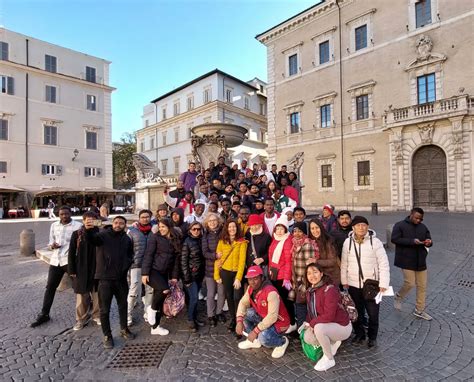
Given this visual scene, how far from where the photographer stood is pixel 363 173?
28.3 meters

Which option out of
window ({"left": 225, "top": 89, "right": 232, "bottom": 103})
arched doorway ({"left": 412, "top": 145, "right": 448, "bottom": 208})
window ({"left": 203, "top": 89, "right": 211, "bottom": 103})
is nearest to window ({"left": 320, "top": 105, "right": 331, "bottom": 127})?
arched doorway ({"left": 412, "top": 145, "right": 448, "bottom": 208})

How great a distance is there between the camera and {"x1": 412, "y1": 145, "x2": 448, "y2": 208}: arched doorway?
936 inches

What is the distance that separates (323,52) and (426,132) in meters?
13.5

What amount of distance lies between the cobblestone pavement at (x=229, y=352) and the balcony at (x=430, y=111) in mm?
21350

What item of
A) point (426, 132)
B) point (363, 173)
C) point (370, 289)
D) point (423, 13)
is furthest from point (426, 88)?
point (370, 289)

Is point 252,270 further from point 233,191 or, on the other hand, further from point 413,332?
point 233,191

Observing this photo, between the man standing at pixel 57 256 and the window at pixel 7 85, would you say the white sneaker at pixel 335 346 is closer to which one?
the man standing at pixel 57 256

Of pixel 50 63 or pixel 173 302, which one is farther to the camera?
pixel 50 63

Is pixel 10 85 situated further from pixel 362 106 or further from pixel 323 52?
pixel 362 106

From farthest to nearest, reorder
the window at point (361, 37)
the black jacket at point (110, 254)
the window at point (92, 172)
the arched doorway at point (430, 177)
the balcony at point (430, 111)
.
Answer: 1. the window at point (92, 172)
2. the window at point (361, 37)
3. the arched doorway at point (430, 177)
4. the balcony at point (430, 111)
5. the black jacket at point (110, 254)

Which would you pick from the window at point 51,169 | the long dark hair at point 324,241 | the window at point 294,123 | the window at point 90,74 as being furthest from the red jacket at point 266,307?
the window at point 90,74

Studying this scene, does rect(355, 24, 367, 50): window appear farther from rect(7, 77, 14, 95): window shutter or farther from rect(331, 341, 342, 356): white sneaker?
rect(7, 77, 14, 95): window shutter

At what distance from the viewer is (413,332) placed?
14.4ft

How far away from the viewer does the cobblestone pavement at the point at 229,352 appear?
11.3 ft
